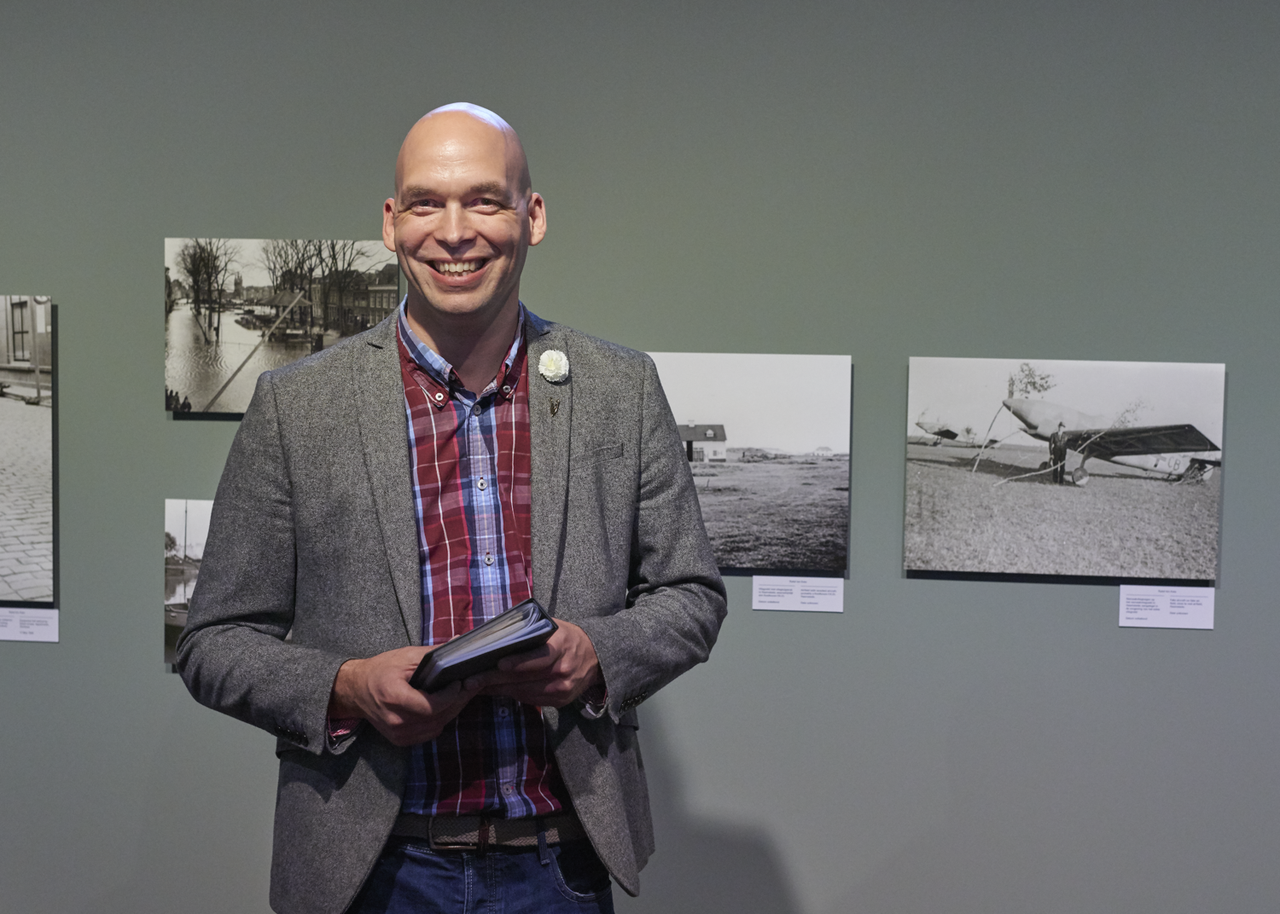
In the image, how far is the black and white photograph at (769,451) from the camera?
2.91 meters

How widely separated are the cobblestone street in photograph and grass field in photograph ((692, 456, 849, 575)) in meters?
1.87

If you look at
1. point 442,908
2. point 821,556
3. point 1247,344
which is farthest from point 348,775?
point 1247,344

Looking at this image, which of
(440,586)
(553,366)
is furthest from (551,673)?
(553,366)

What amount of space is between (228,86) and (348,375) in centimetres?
182

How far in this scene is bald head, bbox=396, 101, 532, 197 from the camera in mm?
1534

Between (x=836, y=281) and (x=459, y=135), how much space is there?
1.61 meters

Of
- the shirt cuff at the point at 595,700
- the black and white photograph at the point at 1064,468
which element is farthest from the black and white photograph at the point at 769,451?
the shirt cuff at the point at 595,700

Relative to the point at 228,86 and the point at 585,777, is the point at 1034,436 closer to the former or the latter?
the point at 585,777

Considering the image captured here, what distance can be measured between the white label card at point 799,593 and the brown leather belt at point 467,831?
151 centimetres

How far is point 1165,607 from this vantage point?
2.91 m

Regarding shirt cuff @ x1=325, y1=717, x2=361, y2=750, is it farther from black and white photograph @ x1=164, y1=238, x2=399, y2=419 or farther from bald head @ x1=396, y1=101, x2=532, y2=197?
black and white photograph @ x1=164, y1=238, x2=399, y2=419

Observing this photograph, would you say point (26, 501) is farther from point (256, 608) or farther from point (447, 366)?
point (447, 366)

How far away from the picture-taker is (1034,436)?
2.89 metres

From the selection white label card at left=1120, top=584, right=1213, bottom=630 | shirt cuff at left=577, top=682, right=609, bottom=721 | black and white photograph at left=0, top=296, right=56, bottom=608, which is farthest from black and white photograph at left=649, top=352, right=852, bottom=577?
black and white photograph at left=0, top=296, right=56, bottom=608
